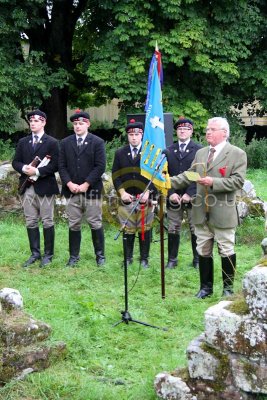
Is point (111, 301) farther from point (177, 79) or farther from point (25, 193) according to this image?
point (177, 79)

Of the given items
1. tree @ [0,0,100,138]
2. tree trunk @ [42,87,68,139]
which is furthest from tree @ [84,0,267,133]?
tree trunk @ [42,87,68,139]

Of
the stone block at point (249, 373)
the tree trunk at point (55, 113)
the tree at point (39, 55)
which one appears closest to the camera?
the stone block at point (249, 373)

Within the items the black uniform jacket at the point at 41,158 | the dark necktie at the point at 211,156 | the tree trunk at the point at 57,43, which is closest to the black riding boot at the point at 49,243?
the black uniform jacket at the point at 41,158

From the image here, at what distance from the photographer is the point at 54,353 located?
4.19 metres

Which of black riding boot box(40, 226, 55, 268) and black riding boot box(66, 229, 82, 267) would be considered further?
black riding boot box(40, 226, 55, 268)

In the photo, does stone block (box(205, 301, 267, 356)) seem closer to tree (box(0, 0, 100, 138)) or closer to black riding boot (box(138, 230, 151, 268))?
black riding boot (box(138, 230, 151, 268))

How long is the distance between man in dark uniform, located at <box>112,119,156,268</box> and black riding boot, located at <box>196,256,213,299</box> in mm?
1373

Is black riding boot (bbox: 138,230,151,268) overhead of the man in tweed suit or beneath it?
beneath

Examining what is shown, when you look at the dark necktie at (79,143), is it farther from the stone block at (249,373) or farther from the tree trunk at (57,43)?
the tree trunk at (57,43)

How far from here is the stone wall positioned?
10.3 feet

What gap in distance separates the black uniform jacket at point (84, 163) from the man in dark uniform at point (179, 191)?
0.90m

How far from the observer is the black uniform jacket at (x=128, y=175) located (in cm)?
740

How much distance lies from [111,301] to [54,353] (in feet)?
5.77

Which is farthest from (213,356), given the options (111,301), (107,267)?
(107,267)
